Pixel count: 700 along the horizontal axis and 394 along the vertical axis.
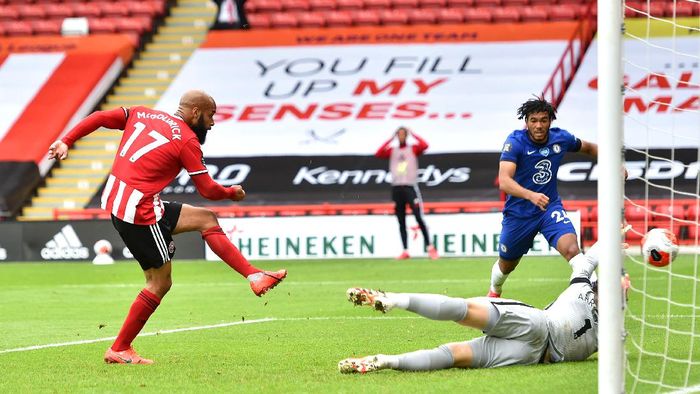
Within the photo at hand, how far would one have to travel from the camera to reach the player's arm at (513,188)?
8.82 metres

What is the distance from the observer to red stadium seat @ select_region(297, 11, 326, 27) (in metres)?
28.6

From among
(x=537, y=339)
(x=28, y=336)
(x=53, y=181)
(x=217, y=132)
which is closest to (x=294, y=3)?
(x=217, y=132)

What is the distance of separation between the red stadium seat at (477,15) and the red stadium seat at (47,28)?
9.86m

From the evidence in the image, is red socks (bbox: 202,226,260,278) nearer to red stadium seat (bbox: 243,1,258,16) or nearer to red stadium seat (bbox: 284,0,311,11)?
red stadium seat (bbox: 284,0,311,11)

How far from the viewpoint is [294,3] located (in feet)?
96.7

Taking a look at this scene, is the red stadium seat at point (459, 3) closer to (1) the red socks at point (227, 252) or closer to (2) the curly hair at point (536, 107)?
(2) the curly hair at point (536, 107)

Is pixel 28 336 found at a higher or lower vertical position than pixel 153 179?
lower

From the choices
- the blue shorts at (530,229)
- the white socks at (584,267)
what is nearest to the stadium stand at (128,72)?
the blue shorts at (530,229)

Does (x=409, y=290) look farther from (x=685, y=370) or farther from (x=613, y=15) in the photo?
(x=613, y=15)

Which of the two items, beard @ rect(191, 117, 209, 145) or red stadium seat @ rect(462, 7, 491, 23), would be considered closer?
beard @ rect(191, 117, 209, 145)

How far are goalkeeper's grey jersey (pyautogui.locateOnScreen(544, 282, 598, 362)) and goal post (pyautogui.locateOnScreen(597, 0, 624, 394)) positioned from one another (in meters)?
1.48

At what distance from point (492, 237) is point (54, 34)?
14276mm

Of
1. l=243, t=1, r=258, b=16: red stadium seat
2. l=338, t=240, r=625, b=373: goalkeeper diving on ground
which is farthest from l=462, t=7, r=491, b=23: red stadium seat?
l=338, t=240, r=625, b=373: goalkeeper diving on ground

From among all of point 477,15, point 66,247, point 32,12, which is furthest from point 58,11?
point 66,247
